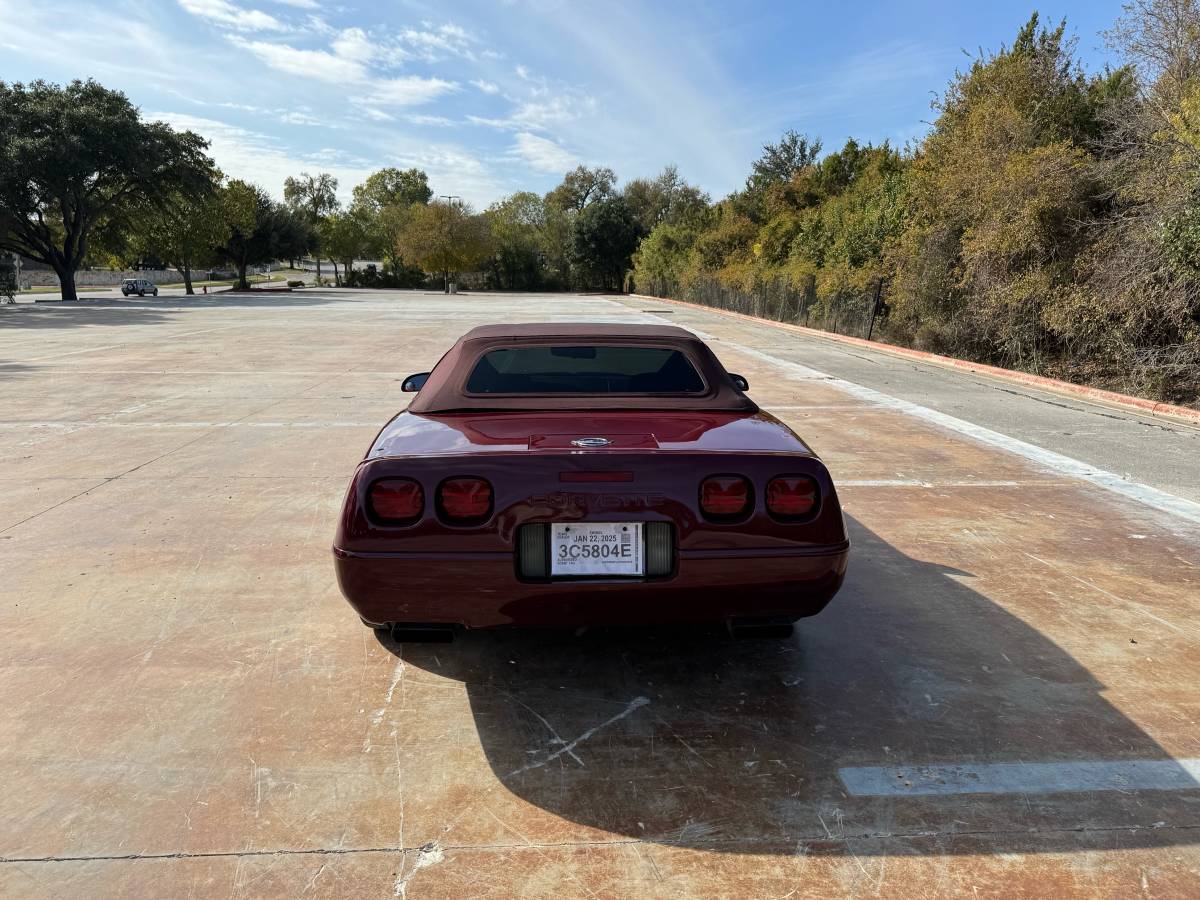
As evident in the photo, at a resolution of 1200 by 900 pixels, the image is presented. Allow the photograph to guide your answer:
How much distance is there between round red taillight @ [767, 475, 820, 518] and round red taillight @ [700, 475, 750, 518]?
95 mm

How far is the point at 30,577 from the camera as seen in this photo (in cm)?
414

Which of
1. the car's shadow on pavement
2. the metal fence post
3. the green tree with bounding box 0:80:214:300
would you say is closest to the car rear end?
the car's shadow on pavement

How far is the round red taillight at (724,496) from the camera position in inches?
106

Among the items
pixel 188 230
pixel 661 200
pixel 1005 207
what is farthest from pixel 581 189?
pixel 1005 207

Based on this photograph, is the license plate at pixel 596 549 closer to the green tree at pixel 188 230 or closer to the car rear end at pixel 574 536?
the car rear end at pixel 574 536

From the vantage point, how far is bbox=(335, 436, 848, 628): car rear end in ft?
8.68

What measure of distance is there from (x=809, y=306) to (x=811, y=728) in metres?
24.0

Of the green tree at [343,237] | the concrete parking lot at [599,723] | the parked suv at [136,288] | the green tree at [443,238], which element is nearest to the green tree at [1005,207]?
the concrete parking lot at [599,723]

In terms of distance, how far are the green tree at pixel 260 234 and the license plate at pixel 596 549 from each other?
61.4 metres

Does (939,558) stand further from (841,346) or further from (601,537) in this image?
(841,346)

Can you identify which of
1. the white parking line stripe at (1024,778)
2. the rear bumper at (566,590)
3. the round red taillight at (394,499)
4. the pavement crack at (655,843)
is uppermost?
the round red taillight at (394,499)

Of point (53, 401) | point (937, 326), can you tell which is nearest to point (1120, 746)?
point (53, 401)

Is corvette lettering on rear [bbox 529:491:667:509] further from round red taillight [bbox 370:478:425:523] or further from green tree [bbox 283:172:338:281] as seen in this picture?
green tree [bbox 283:172:338:281]

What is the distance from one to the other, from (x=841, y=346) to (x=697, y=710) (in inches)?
688
